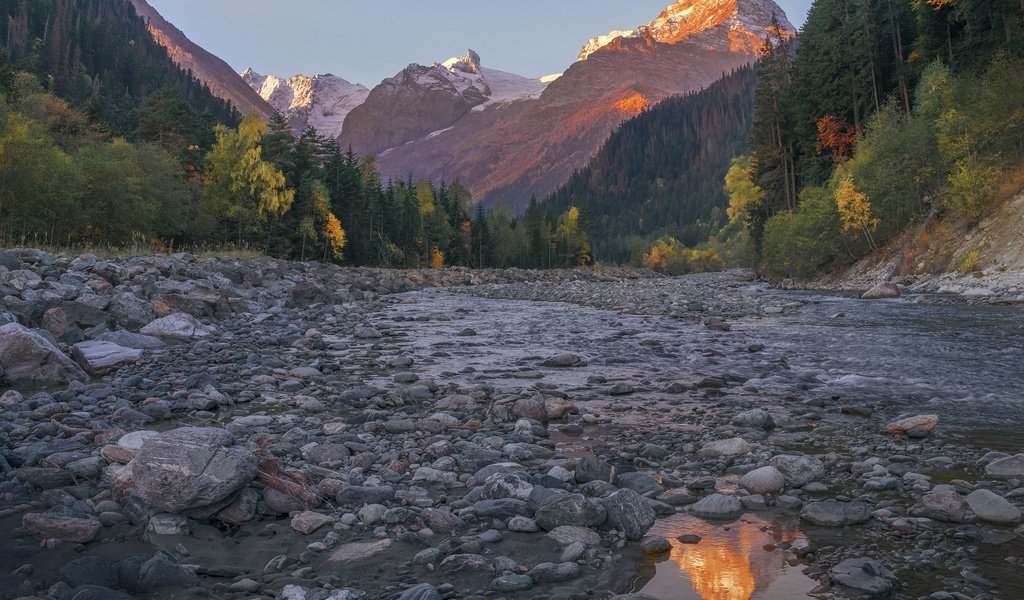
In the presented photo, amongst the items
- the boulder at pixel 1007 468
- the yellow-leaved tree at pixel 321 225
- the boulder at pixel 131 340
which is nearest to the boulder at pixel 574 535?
the boulder at pixel 1007 468

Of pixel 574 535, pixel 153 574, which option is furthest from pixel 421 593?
pixel 153 574

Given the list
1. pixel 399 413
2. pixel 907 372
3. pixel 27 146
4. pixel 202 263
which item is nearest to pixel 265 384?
pixel 399 413

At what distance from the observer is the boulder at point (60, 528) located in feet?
12.6

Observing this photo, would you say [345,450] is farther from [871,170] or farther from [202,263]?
[871,170]

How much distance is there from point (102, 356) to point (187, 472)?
24.4 ft

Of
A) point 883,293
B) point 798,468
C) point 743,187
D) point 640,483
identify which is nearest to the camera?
point 640,483

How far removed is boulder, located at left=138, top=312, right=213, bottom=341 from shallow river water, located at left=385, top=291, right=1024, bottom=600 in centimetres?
478

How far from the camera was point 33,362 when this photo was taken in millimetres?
8758

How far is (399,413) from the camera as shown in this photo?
764 cm

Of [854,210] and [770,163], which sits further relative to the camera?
[770,163]

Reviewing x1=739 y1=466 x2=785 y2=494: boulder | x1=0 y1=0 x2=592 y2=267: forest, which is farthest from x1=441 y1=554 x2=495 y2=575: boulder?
x1=0 y1=0 x2=592 y2=267: forest

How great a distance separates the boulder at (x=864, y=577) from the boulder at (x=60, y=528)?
181 inches

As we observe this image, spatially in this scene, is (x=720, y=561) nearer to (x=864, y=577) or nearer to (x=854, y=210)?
(x=864, y=577)

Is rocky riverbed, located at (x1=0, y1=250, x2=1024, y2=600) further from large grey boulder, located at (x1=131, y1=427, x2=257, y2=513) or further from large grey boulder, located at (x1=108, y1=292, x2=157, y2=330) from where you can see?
large grey boulder, located at (x1=108, y1=292, x2=157, y2=330)
